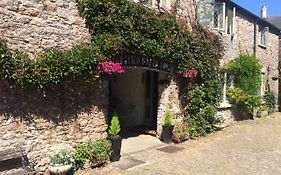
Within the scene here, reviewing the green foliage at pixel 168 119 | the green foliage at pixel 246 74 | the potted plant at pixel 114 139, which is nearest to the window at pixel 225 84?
the green foliage at pixel 246 74

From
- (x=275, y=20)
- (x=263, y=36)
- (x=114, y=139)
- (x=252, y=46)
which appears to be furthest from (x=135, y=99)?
(x=275, y=20)

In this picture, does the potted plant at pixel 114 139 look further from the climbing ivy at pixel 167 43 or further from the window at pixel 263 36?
the window at pixel 263 36

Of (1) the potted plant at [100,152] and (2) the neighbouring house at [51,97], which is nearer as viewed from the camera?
(2) the neighbouring house at [51,97]

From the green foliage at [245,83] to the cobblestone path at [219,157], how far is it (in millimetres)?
2541

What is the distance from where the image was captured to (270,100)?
1775 centimetres

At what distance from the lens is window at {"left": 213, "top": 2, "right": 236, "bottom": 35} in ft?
41.7

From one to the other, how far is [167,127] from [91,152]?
3344 millimetres

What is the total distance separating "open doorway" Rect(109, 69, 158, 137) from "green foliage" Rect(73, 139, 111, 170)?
3.77m

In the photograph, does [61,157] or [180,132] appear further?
[180,132]

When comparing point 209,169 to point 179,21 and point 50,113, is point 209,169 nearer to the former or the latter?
point 50,113

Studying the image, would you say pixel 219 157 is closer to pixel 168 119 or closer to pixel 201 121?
pixel 168 119

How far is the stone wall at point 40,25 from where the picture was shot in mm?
5954

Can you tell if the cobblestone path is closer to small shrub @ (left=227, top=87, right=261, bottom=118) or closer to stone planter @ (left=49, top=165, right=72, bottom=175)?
stone planter @ (left=49, top=165, right=72, bottom=175)

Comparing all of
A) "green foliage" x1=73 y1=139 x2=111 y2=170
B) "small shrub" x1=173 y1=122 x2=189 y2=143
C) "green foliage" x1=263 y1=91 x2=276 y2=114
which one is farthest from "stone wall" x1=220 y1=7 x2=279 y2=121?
"green foliage" x1=73 y1=139 x2=111 y2=170
